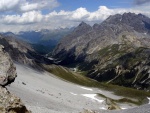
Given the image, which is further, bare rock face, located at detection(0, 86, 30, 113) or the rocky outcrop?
the rocky outcrop

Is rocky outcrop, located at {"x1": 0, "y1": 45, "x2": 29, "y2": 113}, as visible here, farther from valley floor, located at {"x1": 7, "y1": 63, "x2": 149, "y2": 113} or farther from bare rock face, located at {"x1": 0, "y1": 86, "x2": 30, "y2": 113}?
valley floor, located at {"x1": 7, "y1": 63, "x2": 149, "y2": 113}

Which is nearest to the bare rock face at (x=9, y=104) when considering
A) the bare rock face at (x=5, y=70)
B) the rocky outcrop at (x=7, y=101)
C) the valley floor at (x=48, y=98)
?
the rocky outcrop at (x=7, y=101)

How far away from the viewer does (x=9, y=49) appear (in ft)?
582

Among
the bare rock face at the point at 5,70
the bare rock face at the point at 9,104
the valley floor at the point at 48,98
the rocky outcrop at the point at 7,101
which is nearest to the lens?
the bare rock face at the point at 9,104

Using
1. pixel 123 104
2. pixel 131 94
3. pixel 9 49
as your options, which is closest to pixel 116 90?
pixel 131 94

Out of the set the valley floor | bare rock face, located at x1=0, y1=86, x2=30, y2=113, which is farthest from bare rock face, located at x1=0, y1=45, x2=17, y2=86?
the valley floor

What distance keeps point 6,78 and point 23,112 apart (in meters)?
4.78

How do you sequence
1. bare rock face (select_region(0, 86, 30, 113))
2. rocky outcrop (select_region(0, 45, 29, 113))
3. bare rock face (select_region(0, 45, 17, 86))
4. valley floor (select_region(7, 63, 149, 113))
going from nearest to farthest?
bare rock face (select_region(0, 86, 30, 113)), rocky outcrop (select_region(0, 45, 29, 113)), bare rock face (select_region(0, 45, 17, 86)), valley floor (select_region(7, 63, 149, 113))

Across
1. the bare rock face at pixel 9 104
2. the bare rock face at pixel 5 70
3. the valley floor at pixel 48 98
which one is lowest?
the valley floor at pixel 48 98

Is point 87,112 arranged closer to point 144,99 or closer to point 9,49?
point 144,99

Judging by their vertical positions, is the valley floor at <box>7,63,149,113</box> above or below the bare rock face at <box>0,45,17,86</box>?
below

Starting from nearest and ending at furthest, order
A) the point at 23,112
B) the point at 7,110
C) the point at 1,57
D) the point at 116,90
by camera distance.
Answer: the point at 7,110, the point at 23,112, the point at 1,57, the point at 116,90

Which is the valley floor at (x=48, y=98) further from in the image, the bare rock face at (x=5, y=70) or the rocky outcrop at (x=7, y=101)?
the rocky outcrop at (x=7, y=101)

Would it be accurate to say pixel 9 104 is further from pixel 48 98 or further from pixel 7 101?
pixel 48 98
